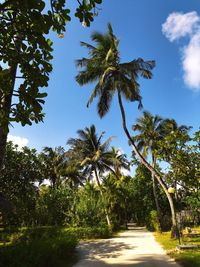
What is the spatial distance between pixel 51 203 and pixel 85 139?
7.29 meters

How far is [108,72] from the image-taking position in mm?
20453

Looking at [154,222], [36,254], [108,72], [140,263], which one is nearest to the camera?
[36,254]

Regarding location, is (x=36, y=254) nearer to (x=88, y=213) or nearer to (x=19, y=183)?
(x=88, y=213)

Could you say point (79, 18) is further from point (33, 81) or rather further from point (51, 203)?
point (51, 203)

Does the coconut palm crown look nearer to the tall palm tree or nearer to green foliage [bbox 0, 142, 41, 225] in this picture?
the tall palm tree

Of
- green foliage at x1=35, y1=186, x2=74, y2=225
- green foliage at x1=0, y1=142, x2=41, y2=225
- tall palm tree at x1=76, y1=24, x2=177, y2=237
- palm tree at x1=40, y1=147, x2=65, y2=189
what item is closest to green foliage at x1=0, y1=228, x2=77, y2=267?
tall palm tree at x1=76, y1=24, x2=177, y2=237

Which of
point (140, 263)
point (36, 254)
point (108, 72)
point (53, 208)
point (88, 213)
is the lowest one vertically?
point (140, 263)

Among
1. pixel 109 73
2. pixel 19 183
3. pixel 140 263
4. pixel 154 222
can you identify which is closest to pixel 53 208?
pixel 19 183

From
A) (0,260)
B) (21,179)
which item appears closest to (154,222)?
(21,179)

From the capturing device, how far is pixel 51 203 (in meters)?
26.7

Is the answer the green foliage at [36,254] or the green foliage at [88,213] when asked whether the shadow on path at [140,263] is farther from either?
the green foliage at [88,213]

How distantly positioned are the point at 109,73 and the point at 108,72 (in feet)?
1.01

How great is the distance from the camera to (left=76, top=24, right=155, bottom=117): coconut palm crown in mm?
20406

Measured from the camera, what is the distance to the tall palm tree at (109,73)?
2033 cm
